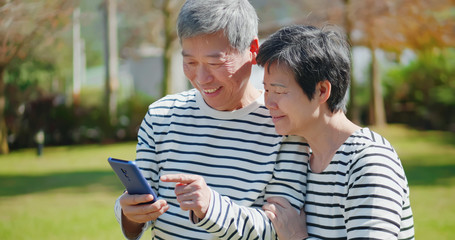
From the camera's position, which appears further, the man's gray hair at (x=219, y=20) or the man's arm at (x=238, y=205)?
the man's gray hair at (x=219, y=20)

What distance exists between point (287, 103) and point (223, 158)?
1.50 ft

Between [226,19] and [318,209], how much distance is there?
905 mm

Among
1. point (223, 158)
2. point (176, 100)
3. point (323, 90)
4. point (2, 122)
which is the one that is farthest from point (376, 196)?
point (2, 122)

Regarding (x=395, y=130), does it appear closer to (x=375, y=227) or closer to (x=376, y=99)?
(x=376, y=99)

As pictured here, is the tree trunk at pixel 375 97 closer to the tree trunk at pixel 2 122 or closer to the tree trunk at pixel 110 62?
the tree trunk at pixel 110 62

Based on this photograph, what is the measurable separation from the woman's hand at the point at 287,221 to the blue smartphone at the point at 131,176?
1.65ft

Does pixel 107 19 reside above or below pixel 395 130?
above

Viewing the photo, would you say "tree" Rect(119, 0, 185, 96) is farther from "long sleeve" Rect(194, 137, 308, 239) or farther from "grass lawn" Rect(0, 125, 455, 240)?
"long sleeve" Rect(194, 137, 308, 239)

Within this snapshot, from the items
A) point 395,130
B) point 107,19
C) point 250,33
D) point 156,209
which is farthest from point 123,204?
point 107,19

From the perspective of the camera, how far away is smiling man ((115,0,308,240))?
95.4 inches

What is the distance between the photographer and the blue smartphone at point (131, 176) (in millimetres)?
2074

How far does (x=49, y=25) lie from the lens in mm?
Result: 12211

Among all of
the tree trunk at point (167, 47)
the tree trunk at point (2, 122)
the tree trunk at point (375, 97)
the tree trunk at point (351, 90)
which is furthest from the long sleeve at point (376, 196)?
the tree trunk at point (375, 97)

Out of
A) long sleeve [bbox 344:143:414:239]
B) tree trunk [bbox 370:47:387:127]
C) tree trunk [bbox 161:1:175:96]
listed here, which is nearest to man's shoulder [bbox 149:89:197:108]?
long sleeve [bbox 344:143:414:239]
